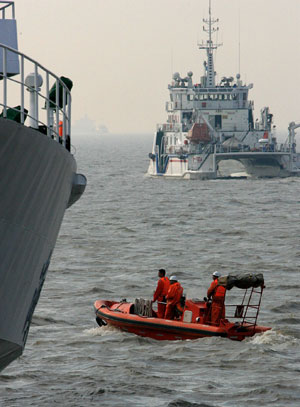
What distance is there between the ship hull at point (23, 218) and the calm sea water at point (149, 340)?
12.8ft

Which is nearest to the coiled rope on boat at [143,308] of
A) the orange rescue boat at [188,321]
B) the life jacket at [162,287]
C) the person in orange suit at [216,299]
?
the orange rescue boat at [188,321]

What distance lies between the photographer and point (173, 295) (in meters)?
20.2

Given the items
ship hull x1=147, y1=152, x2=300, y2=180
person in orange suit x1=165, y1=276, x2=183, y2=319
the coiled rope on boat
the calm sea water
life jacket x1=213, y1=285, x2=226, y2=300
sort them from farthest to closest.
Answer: ship hull x1=147, y1=152, x2=300, y2=180
the coiled rope on boat
person in orange suit x1=165, y1=276, x2=183, y2=319
life jacket x1=213, y1=285, x2=226, y2=300
the calm sea water

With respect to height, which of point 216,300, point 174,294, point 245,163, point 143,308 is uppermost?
point 245,163

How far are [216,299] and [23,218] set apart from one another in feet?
30.3

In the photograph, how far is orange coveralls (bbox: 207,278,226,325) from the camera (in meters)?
19.8

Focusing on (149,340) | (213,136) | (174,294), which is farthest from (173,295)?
(213,136)

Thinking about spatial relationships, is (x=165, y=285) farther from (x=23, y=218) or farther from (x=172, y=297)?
(x=23, y=218)

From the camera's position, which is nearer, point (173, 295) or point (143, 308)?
point (173, 295)

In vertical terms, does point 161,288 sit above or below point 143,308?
above

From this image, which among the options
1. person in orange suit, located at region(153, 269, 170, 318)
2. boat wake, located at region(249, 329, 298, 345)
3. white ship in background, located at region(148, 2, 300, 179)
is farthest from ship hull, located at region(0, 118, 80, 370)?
white ship in background, located at region(148, 2, 300, 179)

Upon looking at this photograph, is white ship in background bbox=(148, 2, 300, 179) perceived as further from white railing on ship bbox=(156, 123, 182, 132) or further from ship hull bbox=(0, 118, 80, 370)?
ship hull bbox=(0, 118, 80, 370)

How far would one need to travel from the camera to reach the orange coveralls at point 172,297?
20.1 m

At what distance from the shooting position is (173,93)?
84.0 meters
